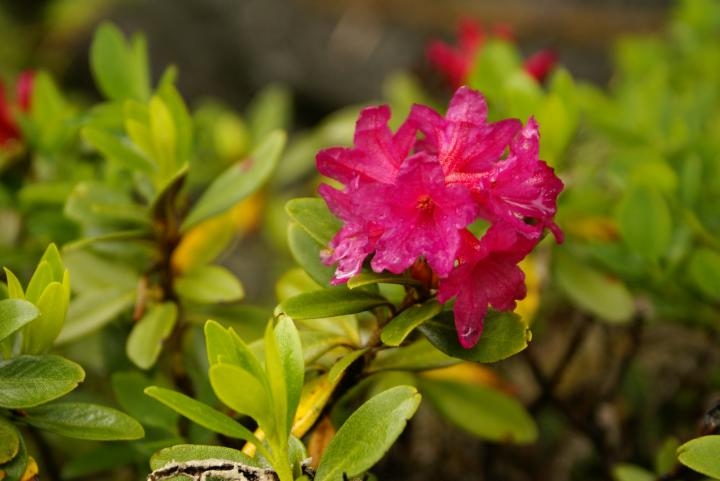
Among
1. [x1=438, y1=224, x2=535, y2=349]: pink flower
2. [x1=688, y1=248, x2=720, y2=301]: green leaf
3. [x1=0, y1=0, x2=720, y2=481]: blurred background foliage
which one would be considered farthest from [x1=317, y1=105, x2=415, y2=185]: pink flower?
[x1=688, y1=248, x2=720, y2=301]: green leaf

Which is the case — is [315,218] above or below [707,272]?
above

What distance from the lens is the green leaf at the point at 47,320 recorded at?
846 mm

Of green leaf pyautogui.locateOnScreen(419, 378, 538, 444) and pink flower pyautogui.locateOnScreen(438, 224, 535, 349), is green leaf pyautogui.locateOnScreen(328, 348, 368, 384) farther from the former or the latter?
green leaf pyautogui.locateOnScreen(419, 378, 538, 444)

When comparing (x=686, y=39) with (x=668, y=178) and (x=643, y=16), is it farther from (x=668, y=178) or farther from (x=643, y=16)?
(x=643, y=16)

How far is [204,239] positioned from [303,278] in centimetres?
28

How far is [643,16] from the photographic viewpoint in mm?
4219

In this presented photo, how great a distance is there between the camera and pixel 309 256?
0.94 meters

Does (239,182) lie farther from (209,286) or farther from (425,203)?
(425,203)

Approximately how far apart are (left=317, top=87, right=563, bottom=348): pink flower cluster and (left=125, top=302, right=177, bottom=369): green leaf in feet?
1.11

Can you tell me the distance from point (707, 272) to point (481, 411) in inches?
14.9

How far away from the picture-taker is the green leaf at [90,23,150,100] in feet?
4.18

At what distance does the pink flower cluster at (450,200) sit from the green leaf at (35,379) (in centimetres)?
30

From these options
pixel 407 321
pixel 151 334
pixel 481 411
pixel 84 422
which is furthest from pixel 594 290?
pixel 84 422

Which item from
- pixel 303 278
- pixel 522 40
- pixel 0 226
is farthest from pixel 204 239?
pixel 522 40
